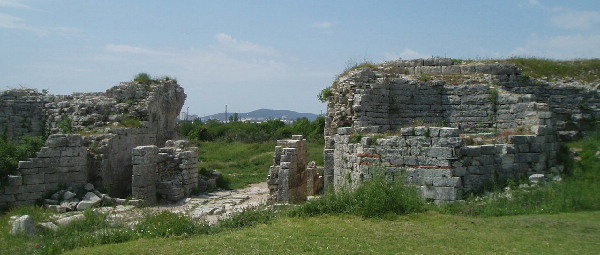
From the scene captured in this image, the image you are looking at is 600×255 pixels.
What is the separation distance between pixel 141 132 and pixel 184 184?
8.86 feet

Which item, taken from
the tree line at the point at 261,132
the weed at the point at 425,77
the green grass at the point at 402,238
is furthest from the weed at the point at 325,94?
the tree line at the point at 261,132

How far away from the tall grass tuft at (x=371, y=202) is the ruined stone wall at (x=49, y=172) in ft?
27.3

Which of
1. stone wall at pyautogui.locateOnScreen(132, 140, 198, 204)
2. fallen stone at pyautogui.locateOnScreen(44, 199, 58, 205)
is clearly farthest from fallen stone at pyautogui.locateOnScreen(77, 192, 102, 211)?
stone wall at pyautogui.locateOnScreen(132, 140, 198, 204)

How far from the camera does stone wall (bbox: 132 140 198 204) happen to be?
15885 mm

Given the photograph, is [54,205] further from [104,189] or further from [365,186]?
[365,186]

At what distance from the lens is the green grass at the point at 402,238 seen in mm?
7617

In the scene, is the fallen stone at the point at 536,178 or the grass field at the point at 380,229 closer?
the grass field at the point at 380,229

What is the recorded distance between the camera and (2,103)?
764 inches

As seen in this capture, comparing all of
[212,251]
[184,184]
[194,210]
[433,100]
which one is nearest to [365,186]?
[212,251]

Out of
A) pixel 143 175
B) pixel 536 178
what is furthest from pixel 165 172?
pixel 536 178

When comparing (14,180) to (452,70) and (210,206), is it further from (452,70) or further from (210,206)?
(452,70)

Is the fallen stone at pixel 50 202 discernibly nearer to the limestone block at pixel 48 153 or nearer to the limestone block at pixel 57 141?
the limestone block at pixel 48 153

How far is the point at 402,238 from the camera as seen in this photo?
27.0 ft

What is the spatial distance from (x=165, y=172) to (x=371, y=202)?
956cm
